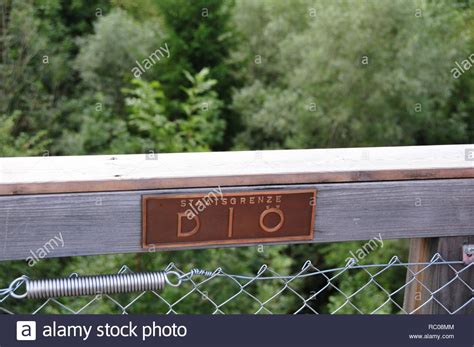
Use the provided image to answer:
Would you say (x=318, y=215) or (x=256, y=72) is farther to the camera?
(x=256, y=72)

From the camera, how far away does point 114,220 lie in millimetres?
942

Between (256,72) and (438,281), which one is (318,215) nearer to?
(438,281)

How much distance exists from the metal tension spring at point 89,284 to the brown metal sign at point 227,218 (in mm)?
45

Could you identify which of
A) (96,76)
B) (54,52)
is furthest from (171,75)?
(54,52)

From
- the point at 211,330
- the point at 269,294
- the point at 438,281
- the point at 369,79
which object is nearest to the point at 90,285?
the point at 211,330

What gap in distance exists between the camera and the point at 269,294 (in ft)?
17.4

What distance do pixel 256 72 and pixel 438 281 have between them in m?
9.78

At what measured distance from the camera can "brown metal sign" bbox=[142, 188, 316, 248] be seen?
0.95m

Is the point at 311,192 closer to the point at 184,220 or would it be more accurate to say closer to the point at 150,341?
the point at 184,220

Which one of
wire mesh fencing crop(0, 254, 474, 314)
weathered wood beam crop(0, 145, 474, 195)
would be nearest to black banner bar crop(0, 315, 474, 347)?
wire mesh fencing crop(0, 254, 474, 314)

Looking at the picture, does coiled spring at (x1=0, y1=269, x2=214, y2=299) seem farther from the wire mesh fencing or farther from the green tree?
the green tree

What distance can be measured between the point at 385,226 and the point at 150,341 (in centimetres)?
38

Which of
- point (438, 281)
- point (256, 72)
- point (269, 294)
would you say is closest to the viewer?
point (438, 281)

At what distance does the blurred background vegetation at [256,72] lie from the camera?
8.81 m
